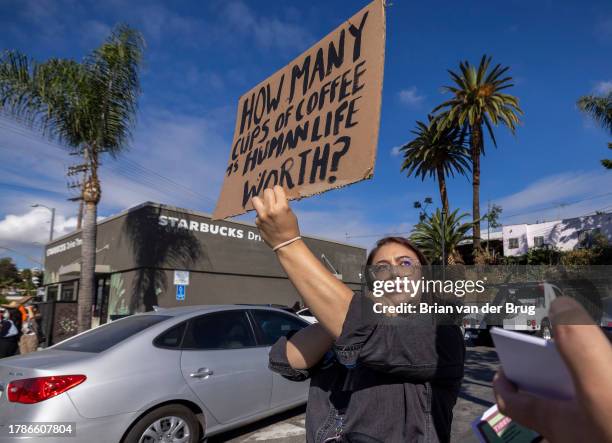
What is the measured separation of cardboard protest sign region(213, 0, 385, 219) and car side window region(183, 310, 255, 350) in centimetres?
240

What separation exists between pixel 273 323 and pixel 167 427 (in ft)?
5.50

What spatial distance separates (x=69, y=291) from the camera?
23609mm

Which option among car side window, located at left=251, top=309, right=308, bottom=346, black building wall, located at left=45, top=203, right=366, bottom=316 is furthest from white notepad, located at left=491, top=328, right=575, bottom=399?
black building wall, located at left=45, top=203, right=366, bottom=316

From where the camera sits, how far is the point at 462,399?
261 inches

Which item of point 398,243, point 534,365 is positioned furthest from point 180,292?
point 534,365

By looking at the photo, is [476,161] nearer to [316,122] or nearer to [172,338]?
[172,338]

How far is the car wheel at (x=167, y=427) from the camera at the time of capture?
12.0ft

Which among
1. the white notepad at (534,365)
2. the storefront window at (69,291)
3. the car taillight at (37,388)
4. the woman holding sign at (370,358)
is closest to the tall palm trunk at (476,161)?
the storefront window at (69,291)

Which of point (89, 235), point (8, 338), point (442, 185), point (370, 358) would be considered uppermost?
Result: point (442, 185)

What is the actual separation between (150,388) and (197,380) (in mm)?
466

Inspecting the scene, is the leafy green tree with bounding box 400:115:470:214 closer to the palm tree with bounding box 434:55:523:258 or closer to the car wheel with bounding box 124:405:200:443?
the palm tree with bounding box 434:55:523:258

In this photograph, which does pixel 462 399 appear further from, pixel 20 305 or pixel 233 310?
pixel 20 305

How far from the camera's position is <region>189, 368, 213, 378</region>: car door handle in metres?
4.06

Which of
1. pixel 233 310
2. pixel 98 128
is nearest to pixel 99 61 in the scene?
pixel 98 128
